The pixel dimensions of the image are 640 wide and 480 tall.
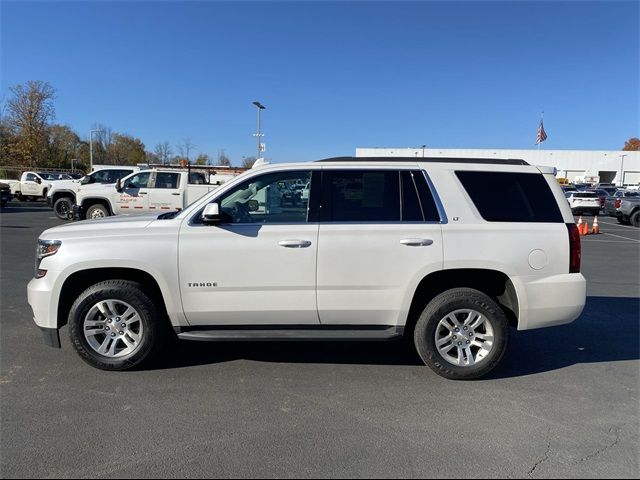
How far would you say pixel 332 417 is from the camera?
3.42 metres

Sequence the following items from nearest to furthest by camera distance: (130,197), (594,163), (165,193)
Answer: (130,197) < (165,193) < (594,163)

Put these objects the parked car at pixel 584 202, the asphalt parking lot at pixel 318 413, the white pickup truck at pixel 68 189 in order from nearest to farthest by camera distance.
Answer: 1. the asphalt parking lot at pixel 318 413
2. the white pickup truck at pixel 68 189
3. the parked car at pixel 584 202

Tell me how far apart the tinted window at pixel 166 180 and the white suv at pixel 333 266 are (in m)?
11.2

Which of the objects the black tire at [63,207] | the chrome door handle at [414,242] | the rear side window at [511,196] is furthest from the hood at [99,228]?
the black tire at [63,207]

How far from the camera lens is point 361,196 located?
413 centimetres

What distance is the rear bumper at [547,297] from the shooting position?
13.1ft

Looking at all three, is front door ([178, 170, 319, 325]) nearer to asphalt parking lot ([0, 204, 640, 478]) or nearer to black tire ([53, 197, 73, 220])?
asphalt parking lot ([0, 204, 640, 478])

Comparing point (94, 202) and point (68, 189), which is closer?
point (94, 202)

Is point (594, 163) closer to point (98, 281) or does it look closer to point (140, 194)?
point (140, 194)

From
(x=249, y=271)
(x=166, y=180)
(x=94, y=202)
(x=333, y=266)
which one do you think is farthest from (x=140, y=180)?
(x=333, y=266)

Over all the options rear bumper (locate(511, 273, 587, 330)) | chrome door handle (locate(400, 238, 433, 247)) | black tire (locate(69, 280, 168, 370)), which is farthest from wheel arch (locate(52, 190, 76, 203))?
rear bumper (locate(511, 273, 587, 330))

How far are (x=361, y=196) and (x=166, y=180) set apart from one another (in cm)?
1209

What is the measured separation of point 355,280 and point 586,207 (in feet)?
90.1

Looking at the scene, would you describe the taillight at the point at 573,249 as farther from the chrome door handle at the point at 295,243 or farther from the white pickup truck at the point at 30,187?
the white pickup truck at the point at 30,187
